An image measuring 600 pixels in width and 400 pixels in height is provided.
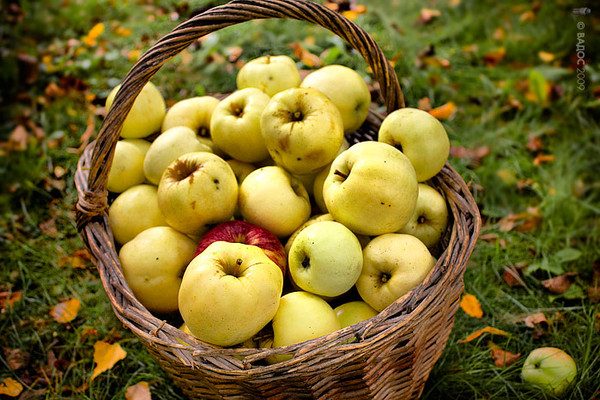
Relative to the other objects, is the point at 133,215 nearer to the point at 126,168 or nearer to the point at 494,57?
the point at 126,168

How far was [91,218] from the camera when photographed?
1906mm

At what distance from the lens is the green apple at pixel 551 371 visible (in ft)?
6.33

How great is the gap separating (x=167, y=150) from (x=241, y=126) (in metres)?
0.27

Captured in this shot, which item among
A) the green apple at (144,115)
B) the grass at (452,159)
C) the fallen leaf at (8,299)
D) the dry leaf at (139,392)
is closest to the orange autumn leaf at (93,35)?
the grass at (452,159)

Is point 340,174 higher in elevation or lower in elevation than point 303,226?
higher

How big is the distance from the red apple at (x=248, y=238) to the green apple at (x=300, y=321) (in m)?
0.16

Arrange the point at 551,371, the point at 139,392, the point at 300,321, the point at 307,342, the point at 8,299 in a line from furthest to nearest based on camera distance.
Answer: the point at 8,299 → the point at 139,392 → the point at 551,371 → the point at 300,321 → the point at 307,342

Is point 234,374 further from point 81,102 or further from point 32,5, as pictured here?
point 32,5

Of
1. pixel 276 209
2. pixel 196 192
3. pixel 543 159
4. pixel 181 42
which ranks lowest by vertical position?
pixel 543 159

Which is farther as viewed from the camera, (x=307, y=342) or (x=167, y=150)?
(x=167, y=150)

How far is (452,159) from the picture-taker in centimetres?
293

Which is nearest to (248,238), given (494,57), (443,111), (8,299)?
(8,299)

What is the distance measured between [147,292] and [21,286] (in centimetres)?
105

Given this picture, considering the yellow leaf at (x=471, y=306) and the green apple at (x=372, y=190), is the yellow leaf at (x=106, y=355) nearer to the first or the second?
the green apple at (x=372, y=190)
